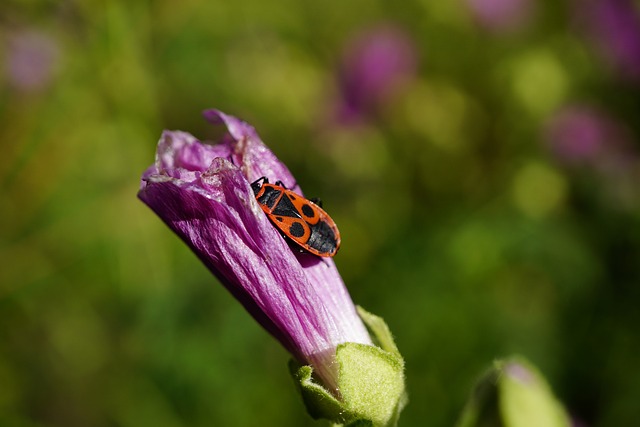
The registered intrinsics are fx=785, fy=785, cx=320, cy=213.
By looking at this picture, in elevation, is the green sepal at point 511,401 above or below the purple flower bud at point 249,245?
below

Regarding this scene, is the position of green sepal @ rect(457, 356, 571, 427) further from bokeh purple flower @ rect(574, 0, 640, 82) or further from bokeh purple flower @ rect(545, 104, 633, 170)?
bokeh purple flower @ rect(574, 0, 640, 82)

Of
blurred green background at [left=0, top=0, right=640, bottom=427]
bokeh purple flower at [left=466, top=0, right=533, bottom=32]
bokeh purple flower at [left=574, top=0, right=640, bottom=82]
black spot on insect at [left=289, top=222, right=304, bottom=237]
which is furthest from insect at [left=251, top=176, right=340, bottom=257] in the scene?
bokeh purple flower at [left=466, top=0, right=533, bottom=32]

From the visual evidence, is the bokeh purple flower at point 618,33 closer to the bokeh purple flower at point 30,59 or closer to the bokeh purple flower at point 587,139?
the bokeh purple flower at point 587,139

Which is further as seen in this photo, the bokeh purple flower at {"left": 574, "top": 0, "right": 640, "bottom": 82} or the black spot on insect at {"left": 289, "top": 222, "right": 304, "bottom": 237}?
the bokeh purple flower at {"left": 574, "top": 0, "right": 640, "bottom": 82}

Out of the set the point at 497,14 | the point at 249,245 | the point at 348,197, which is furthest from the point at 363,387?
the point at 497,14

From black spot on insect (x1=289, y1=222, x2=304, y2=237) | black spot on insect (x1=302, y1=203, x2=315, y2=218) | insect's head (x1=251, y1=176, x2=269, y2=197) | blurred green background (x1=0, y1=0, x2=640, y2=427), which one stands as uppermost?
insect's head (x1=251, y1=176, x2=269, y2=197)

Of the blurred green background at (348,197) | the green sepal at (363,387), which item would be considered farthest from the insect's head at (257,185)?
the blurred green background at (348,197)
